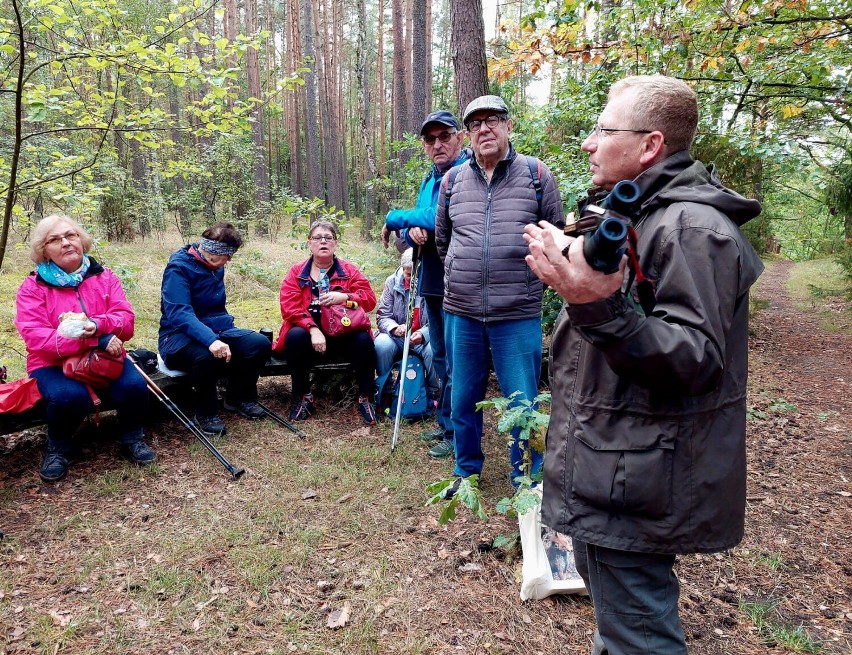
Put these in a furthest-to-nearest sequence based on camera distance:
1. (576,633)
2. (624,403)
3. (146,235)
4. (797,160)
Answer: (146,235) < (797,160) < (576,633) < (624,403)

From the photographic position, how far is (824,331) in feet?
28.1

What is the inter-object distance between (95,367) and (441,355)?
248 centimetres

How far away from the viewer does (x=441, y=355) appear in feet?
13.9

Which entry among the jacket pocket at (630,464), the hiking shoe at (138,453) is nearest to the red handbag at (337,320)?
the hiking shoe at (138,453)

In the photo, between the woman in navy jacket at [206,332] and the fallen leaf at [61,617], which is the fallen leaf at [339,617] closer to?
the fallen leaf at [61,617]

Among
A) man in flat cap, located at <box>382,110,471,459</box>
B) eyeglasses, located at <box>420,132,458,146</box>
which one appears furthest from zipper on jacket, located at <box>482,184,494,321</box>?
eyeglasses, located at <box>420,132,458,146</box>

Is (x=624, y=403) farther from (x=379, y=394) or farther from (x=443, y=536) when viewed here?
(x=379, y=394)

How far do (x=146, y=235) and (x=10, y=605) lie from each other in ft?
37.2

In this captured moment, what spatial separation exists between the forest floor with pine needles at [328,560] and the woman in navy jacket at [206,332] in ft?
1.32

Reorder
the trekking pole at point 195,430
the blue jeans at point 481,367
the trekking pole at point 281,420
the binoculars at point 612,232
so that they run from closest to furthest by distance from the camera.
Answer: the binoculars at point 612,232 → the blue jeans at point 481,367 → the trekking pole at point 195,430 → the trekking pole at point 281,420

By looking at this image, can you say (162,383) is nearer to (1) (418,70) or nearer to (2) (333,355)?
(2) (333,355)

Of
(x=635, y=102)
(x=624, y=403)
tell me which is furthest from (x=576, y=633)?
Result: (x=635, y=102)

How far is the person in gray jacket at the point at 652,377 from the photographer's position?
1.12 metres

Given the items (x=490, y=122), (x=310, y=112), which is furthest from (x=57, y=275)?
(x=310, y=112)
